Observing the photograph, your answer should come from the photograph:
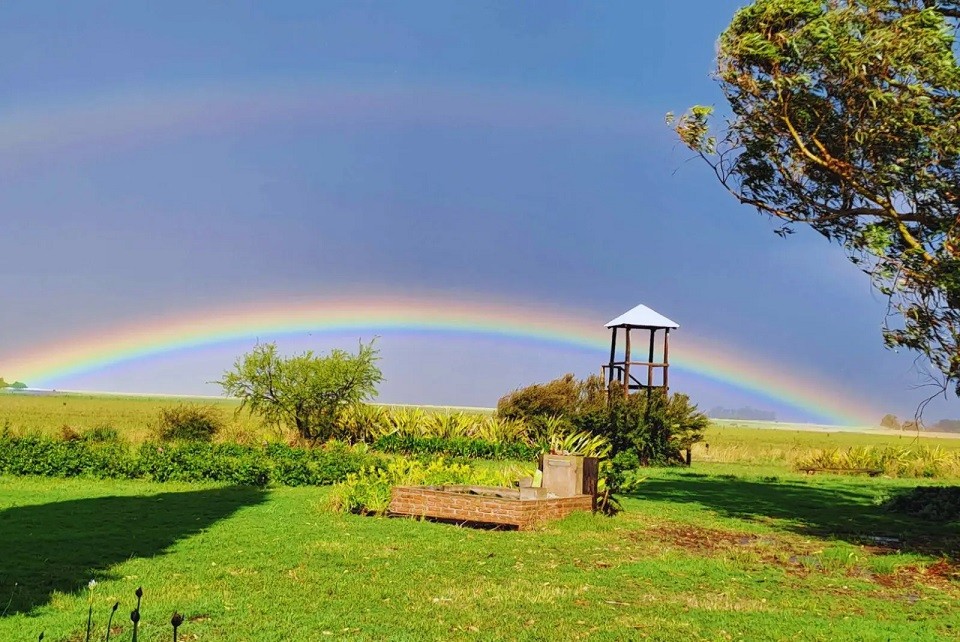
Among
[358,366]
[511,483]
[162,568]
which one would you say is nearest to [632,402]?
[358,366]

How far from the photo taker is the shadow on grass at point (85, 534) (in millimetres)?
8516

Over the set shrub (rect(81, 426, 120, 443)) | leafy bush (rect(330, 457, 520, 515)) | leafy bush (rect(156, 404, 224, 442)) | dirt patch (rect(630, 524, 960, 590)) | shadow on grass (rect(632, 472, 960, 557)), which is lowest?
dirt patch (rect(630, 524, 960, 590))

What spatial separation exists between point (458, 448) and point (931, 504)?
52.6ft

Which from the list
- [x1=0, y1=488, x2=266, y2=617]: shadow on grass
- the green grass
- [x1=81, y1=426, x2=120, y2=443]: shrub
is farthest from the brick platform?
[x1=81, y1=426, x2=120, y2=443]: shrub

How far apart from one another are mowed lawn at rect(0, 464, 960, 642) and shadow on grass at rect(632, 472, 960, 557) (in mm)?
142

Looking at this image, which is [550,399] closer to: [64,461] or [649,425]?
[649,425]

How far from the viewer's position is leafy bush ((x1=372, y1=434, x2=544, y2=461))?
98.0 feet

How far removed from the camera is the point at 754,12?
13.1 meters

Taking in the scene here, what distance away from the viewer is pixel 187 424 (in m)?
31.1

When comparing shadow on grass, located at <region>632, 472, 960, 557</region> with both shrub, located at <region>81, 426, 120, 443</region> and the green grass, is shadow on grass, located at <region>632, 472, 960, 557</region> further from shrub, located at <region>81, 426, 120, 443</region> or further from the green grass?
shrub, located at <region>81, 426, 120, 443</region>

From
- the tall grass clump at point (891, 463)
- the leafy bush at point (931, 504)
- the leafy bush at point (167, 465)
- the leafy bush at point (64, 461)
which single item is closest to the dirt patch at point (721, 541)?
the leafy bush at point (931, 504)

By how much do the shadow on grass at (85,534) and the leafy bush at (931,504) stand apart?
45.2ft

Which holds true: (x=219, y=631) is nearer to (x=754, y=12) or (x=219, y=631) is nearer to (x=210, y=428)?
(x=754, y=12)

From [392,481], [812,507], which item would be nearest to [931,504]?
[812,507]
